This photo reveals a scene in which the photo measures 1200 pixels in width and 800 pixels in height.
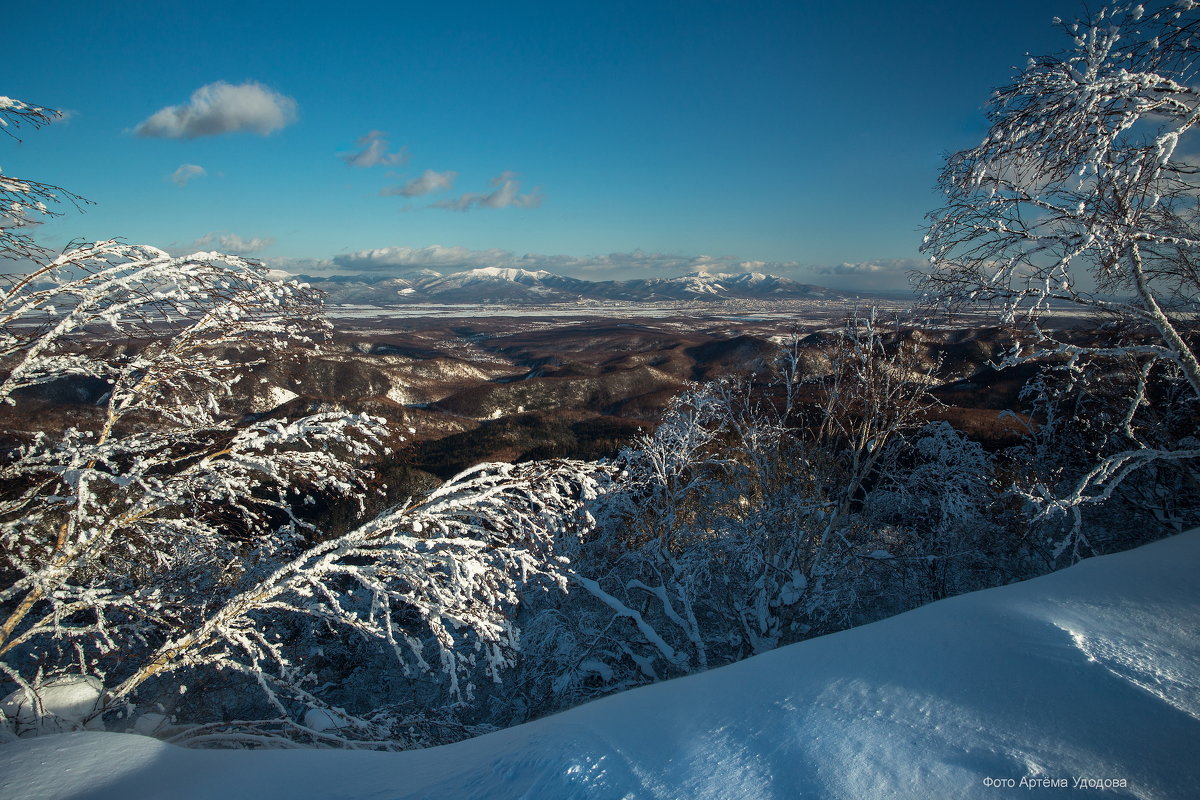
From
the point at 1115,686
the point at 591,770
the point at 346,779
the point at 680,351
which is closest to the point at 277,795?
the point at 346,779

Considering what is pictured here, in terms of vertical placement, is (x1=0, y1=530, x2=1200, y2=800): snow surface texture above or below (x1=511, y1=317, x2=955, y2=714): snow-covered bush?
above

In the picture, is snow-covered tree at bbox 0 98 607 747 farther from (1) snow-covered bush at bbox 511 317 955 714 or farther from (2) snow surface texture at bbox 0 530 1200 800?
(1) snow-covered bush at bbox 511 317 955 714

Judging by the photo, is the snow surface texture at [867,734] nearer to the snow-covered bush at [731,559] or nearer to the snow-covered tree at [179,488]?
the snow-covered tree at [179,488]

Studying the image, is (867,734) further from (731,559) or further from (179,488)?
(731,559)

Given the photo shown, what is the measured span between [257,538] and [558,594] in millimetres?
6893

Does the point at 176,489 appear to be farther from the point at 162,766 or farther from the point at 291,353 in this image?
the point at 162,766

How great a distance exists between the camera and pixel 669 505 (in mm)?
9508

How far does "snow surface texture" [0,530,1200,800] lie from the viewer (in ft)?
5.39

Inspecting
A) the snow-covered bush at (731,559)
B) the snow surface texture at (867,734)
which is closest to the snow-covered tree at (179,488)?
the snow surface texture at (867,734)

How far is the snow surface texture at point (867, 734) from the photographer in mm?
1643

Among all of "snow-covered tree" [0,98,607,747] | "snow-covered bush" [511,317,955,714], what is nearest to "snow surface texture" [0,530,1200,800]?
"snow-covered tree" [0,98,607,747]

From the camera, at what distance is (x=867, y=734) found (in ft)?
6.01

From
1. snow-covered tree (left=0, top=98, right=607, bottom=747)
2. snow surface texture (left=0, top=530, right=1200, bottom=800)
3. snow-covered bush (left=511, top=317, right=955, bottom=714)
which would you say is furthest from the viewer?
snow-covered bush (left=511, top=317, right=955, bottom=714)

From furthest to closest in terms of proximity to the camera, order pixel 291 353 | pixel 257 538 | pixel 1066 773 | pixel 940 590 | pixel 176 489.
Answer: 1. pixel 940 590
2. pixel 257 538
3. pixel 291 353
4. pixel 176 489
5. pixel 1066 773
